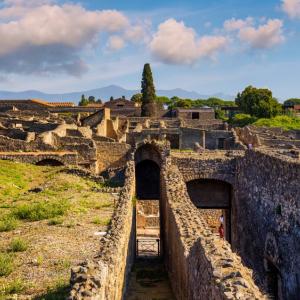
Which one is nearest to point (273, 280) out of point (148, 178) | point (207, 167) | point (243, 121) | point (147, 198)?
point (207, 167)

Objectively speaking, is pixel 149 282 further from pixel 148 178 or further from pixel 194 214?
pixel 148 178

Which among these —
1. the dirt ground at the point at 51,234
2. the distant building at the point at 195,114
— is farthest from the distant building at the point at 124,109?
the dirt ground at the point at 51,234

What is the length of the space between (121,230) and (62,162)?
61.3 feet

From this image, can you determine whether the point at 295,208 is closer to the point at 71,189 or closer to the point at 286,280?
the point at 286,280

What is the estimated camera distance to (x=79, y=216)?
1558cm

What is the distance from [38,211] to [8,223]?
1554 mm

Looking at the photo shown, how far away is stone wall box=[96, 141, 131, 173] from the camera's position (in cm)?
3509

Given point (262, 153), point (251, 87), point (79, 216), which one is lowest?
point (79, 216)

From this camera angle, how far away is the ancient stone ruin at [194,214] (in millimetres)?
7961

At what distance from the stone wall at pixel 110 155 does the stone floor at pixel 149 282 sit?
606 inches

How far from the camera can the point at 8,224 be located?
46.1ft

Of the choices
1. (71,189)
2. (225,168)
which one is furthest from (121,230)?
(225,168)

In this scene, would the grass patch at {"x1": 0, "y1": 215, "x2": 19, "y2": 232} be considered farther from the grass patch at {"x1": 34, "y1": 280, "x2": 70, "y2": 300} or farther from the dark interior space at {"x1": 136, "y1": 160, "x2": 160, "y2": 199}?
the dark interior space at {"x1": 136, "y1": 160, "x2": 160, "y2": 199}

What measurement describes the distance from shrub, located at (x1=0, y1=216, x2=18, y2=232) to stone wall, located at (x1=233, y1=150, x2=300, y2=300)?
7.85 metres
